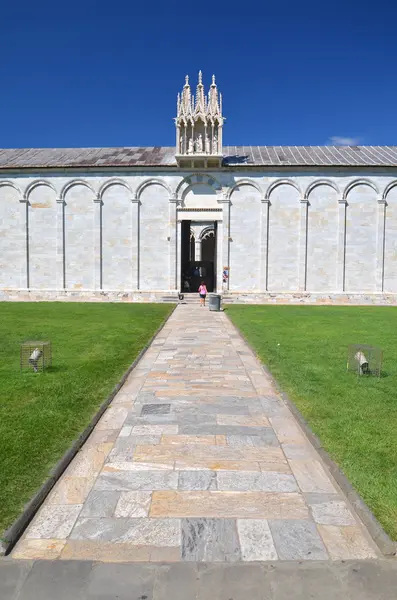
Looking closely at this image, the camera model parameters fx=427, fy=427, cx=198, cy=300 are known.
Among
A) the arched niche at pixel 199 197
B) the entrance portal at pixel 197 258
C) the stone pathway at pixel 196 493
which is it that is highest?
the arched niche at pixel 199 197

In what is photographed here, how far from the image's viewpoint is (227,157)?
33344mm

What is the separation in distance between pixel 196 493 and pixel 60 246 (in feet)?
101

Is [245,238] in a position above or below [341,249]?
above

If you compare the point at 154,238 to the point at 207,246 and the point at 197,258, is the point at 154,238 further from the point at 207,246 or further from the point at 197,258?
the point at 207,246

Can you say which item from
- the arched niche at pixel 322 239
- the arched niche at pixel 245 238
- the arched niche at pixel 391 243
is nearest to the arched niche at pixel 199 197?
the arched niche at pixel 245 238

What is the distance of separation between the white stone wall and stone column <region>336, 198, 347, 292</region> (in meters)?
0.07

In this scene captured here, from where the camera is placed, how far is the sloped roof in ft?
104

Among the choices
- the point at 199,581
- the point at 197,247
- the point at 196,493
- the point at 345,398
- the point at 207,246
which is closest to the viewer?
the point at 199,581

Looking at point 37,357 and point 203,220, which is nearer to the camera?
point 37,357

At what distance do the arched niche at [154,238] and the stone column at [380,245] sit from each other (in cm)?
1570

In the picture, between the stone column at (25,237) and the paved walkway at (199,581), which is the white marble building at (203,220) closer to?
the stone column at (25,237)

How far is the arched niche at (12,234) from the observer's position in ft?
108

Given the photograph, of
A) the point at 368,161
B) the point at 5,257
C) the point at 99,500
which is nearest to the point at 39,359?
the point at 99,500

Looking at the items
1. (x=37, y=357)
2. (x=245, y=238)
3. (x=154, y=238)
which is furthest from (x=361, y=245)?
(x=37, y=357)
